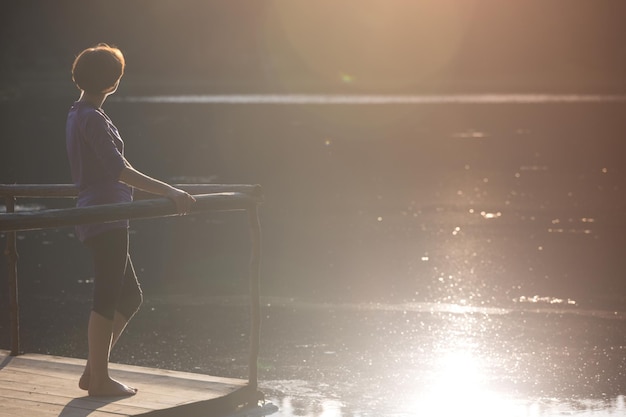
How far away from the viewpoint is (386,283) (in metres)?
12.0

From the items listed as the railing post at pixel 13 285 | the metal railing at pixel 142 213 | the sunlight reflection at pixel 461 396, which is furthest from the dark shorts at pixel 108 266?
the sunlight reflection at pixel 461 396

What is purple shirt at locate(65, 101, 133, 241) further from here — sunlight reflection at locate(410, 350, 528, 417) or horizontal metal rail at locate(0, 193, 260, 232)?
sunlight reflection at locate(410, 350, 528, 417)

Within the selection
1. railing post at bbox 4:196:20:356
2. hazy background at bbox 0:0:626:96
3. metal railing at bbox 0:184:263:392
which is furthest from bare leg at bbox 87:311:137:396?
hazy background at bbox 0:0:626:96

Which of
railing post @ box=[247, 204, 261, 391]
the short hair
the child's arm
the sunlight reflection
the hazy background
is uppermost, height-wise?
the hazy background

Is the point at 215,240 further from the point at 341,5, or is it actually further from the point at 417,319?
the point at 341,5

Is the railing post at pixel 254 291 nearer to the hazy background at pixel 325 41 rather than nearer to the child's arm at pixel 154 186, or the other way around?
the child's arm at pixel 154 186

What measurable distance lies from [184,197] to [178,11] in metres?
127

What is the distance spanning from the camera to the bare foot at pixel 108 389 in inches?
241

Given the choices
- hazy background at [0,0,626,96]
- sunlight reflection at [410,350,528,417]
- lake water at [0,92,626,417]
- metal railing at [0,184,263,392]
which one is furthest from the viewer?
hazy background at [0,0,626,96]

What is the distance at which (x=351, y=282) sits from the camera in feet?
39.8

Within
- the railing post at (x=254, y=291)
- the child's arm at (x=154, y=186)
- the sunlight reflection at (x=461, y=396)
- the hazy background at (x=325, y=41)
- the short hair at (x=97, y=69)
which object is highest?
the hazy background at (x=325, y=41)

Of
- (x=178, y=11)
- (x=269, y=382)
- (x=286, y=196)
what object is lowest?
(x=269, y=382)

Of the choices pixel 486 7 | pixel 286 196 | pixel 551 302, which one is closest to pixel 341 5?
pixel 486 7

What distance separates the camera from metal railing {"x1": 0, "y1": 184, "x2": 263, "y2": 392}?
526 centimetres
